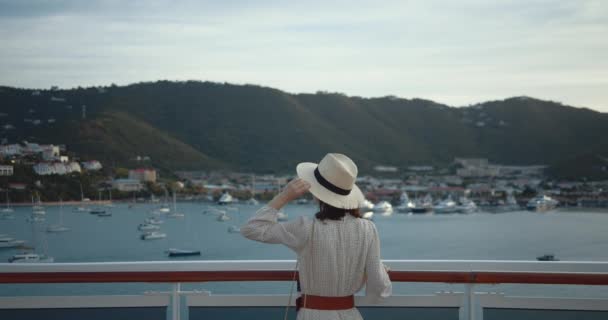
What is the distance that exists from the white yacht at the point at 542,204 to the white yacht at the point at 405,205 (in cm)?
981

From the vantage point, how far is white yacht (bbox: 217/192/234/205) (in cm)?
5087

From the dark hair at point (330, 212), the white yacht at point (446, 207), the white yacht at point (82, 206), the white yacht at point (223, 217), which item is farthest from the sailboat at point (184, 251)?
the dark hair at point (330, 212)

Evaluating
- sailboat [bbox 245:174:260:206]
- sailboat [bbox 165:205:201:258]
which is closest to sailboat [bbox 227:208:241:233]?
sailboat [bbox 245:174:260:206]

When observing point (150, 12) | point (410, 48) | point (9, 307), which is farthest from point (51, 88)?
point (9, 307)

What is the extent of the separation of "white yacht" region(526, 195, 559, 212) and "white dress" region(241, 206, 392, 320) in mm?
56756

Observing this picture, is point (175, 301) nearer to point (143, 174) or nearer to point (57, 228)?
point (57, 228)

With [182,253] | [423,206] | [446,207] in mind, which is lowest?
[446,207]

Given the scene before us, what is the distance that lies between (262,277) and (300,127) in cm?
5454

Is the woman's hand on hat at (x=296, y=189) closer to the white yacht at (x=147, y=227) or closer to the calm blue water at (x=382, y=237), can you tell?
the calm blue water at (x=382, y=237)

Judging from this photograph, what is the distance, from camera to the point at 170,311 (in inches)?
95.0

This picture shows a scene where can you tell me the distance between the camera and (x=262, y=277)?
90.4 inches

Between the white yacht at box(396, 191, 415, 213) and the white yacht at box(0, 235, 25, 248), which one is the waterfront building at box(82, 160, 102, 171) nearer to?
the white yacht at box(0, 235, 25, 248)

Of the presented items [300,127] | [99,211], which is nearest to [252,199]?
[300,127]

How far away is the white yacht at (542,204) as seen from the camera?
182ft
